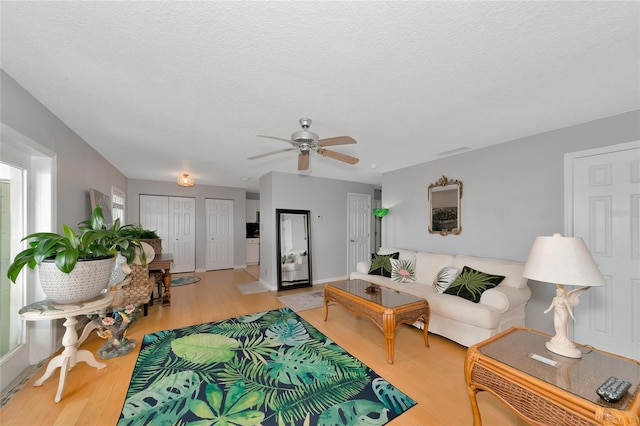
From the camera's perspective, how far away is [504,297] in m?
2.50

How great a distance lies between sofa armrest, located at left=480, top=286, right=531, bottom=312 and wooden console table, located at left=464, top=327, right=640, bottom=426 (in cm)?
95

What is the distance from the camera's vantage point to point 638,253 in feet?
7.56

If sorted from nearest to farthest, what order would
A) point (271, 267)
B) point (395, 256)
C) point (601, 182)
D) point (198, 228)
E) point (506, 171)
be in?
point (601, 182)
point (506, 171)
point (395, 256)
point (271, 267)
point (198, 228)

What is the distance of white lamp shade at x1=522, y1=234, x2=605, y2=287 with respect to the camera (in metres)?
1.39

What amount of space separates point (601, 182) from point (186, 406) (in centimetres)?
437

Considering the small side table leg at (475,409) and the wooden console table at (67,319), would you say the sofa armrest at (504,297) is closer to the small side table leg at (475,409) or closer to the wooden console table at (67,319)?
the small side table leg at (475,409)

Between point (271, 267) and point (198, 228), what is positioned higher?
point (198, 228)

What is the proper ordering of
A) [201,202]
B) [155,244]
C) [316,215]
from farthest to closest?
[201,202]
[316,215]
[155,244]

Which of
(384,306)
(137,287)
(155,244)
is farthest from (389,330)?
(155,244)

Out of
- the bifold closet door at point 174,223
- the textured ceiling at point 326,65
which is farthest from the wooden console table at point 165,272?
the bifold closet door at point 174,223

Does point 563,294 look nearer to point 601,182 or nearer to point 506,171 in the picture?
point 601,182

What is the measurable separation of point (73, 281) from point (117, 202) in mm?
4192

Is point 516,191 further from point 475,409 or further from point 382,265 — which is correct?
point 475,409

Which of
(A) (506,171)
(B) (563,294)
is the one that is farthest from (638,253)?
(B) (563,294)
